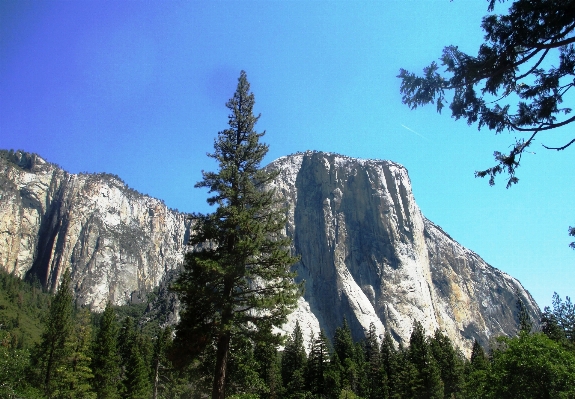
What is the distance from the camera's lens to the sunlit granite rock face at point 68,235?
17625 cm

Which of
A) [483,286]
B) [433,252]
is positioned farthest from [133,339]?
[483,286]

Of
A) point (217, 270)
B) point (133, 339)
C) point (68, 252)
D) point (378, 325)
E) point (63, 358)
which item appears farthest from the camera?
point (68, 252)

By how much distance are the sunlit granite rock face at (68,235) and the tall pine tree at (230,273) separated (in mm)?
176416

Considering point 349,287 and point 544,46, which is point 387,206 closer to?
point 349,287

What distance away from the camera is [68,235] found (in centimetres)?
18175

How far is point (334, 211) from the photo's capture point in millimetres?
146125

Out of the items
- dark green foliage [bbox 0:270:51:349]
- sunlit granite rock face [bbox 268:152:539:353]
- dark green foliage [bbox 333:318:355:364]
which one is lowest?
dark green foliage [bbox 333:318:355:364]

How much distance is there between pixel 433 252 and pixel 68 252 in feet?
494

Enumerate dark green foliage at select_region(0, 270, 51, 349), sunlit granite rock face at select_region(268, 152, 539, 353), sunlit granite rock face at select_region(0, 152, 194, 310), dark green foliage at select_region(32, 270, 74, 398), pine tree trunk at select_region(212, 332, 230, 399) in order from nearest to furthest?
pine tree trunk at select_region(212, 332, 230, 399) < dark green foliage at select_region(32, 270, 74, 398) < dark green foliage at select_region(0, 270, 51, 349) < sunlit granite rock face at select_region(268, 152, 539, 353) < sunlit granite rock face at select_region(0, 152, 194, 310)

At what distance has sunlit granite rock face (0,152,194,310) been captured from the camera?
176250mm

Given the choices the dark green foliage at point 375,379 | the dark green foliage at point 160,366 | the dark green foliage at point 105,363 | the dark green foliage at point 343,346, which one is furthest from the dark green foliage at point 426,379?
the dark green foliage at point 105,363

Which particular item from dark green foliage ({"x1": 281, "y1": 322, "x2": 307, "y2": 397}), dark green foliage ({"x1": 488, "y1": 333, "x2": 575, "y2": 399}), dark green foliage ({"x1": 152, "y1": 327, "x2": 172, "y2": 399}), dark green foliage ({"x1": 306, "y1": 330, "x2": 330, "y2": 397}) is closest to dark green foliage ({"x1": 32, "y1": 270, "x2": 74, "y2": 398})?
dark green foliage ({"x1": 152, "y1": 327, "x2": 172, "y2": 399})

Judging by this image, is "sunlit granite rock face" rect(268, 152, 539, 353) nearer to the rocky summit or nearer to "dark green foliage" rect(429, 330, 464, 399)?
the rocky summit

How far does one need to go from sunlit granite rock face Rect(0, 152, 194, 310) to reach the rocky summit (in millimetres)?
463
